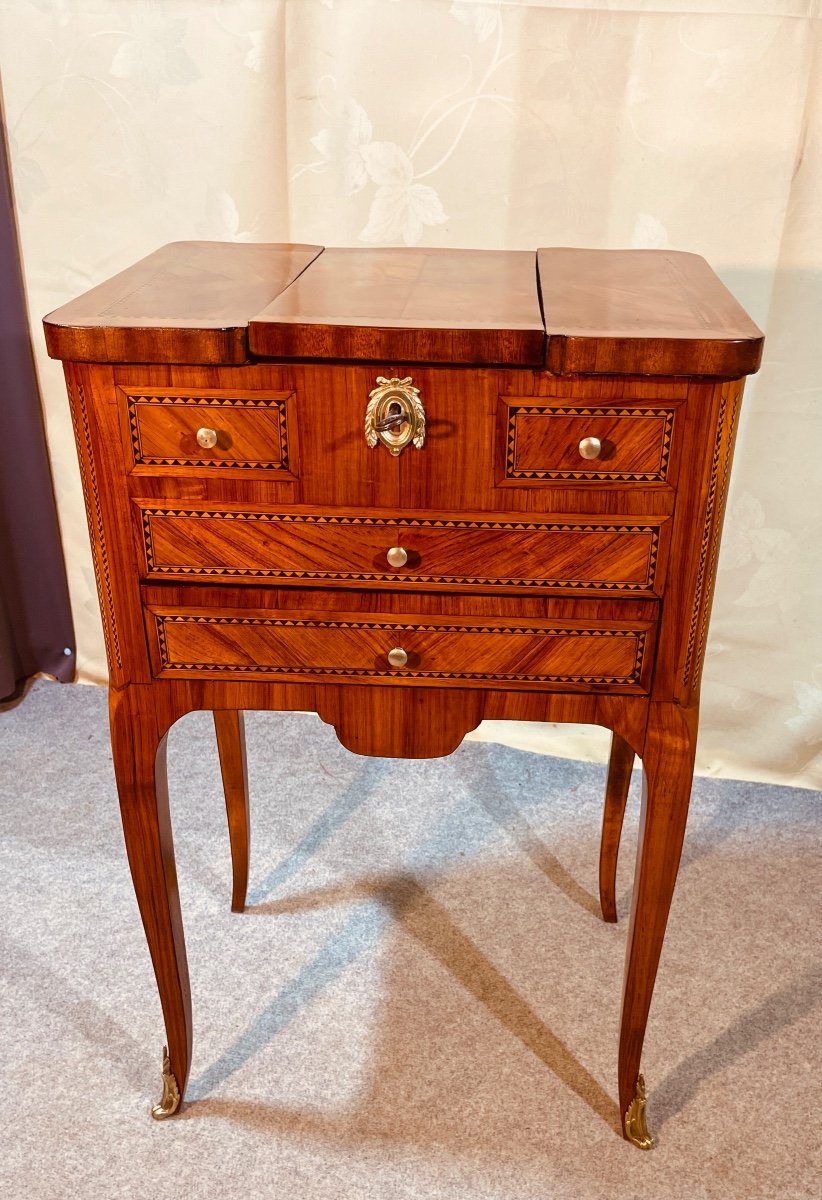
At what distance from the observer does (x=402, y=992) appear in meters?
1.31

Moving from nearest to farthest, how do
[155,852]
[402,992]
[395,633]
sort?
[395,633] < [155,852] < [402,992]

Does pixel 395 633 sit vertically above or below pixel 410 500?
below

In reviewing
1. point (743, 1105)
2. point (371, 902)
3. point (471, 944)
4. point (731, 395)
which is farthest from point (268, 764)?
point (731, 395)

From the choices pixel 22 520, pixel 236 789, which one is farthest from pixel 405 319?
pixel 22 520

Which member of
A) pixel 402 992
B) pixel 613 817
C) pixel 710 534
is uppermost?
pixel 710 534

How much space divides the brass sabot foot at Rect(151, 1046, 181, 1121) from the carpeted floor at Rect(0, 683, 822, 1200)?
0.6 inches

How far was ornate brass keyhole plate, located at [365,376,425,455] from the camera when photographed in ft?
2.67

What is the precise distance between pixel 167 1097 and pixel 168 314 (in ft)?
→ 2.73

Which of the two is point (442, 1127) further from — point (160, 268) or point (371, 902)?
point (160, 268)

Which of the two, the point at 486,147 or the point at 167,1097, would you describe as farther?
the point at 486,147

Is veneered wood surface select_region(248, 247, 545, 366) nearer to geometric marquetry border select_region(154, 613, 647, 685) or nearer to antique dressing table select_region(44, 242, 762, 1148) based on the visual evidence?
antique dressing table select_region(44, 242, 762, 1148)

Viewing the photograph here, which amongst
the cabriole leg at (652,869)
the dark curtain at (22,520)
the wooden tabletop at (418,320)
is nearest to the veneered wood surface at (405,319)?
the wooden tabletop at (418,320)

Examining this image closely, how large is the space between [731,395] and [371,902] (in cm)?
93

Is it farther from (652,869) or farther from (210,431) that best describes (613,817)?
(210,431)
